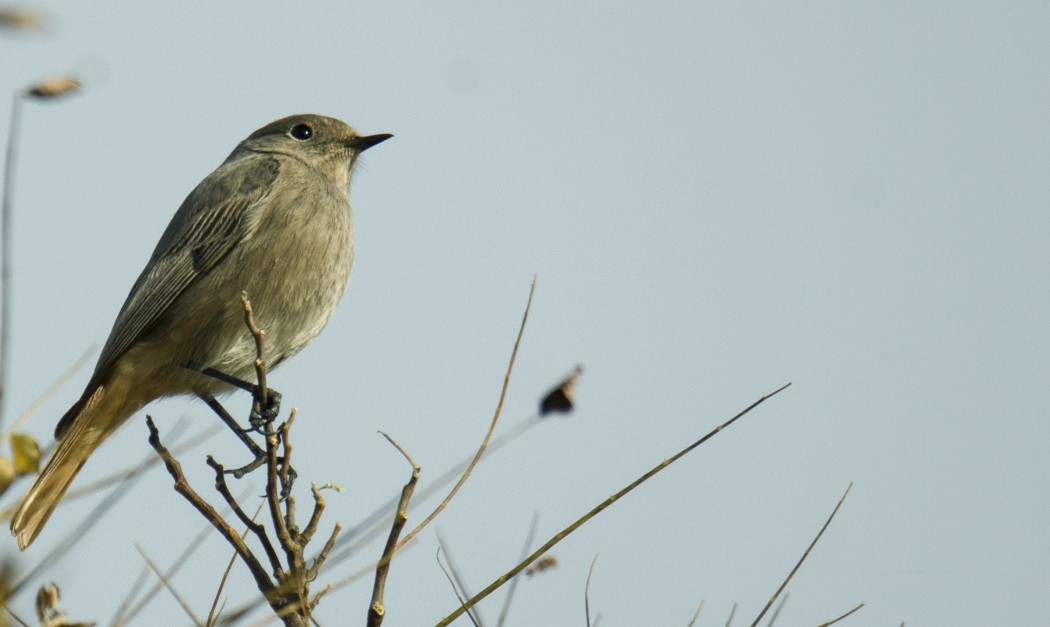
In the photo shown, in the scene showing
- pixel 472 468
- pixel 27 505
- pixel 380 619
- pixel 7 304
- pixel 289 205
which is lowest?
pixel 380 619

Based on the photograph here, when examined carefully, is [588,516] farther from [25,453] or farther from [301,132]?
[301,132]

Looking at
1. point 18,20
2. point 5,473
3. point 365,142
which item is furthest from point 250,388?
point 18,20

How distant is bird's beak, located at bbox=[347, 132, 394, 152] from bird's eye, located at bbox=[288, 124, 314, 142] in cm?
35

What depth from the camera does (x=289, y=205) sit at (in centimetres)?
657

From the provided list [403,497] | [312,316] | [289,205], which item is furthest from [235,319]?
[403,497]

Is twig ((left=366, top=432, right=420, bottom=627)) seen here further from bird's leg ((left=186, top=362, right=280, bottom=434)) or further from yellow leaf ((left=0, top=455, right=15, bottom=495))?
bird's leg ((left=186, top=362, right=280, bottom=434))

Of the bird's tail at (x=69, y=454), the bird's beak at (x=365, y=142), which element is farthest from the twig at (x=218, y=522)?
the bird's beak at (x=365, y=142)

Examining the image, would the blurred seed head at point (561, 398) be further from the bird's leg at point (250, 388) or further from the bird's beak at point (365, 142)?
the bird's beak at point (365, 142)

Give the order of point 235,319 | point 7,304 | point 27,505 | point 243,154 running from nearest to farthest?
1. point 7,304
2. point 27,505
3. point 235,319
4. point 243,154

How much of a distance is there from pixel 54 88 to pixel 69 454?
4030 mm

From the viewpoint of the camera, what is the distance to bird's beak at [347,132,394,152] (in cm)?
746

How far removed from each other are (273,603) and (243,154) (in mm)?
5158

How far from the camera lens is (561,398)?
280 cm

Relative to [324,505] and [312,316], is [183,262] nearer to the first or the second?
[312,316]
